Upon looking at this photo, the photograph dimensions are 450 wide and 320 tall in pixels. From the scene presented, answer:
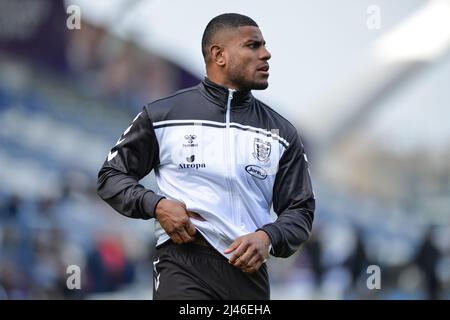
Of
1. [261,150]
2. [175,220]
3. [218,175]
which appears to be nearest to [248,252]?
[175,220]

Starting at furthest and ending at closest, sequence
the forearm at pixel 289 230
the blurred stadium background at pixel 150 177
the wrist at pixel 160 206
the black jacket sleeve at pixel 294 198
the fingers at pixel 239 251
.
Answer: the blurred stadium background at pixel 150 177
the black jacket sleeve at pixel 294 198
the forearm at pixel 289 230
the wrist at pixel 160 206
the fingers at pixel 239 251

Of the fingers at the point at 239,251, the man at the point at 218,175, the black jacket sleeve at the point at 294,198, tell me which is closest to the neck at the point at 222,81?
the man at the point at 218,175

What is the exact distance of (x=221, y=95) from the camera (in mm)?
4598

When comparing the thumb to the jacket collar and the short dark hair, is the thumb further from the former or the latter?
the short dark hair

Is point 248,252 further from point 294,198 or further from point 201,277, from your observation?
point 294,198

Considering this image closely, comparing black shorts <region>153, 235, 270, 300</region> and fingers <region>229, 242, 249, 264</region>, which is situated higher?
fingers <region>229, 242, 249, 264</region>

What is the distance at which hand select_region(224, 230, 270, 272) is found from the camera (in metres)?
4.16

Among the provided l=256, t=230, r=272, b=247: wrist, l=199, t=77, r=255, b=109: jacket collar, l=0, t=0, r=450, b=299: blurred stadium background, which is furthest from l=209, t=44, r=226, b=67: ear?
l=0, t=0, r=450, b=299: blurred stadium background

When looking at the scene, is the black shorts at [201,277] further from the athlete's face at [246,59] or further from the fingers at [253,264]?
the athlete's face at [246,59]

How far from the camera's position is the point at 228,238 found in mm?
4426

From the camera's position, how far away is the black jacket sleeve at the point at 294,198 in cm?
449

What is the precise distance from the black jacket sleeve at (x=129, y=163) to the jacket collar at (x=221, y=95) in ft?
1.02

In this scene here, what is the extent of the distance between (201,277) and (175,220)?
34cm

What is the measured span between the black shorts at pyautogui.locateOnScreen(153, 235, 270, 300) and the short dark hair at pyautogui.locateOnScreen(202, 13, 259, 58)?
3.27 ft
